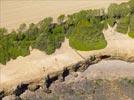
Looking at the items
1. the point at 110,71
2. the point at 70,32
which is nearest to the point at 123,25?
the point at 110,71

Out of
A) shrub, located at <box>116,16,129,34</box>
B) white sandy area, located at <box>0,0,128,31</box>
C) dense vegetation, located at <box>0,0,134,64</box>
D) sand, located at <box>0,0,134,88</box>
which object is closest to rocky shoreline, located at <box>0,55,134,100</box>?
sand, located at <box>0,0,134,88</box>

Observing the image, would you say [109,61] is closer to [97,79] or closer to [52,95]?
[97,79]

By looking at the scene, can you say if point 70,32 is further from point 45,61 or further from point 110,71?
point 110,71

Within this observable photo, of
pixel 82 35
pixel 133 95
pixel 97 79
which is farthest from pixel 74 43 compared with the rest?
pixel 133 95

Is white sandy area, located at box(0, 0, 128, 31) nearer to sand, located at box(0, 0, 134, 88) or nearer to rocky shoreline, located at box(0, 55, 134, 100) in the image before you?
sand, located at box(0, 0, 134, 88)

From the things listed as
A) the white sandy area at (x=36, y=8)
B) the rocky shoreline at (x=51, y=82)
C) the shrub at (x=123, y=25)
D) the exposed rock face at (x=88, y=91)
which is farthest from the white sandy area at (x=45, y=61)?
the white sandy area at (x=36, y=8)

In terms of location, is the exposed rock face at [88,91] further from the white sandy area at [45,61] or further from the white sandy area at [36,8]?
the white sandy area at [36,8]
